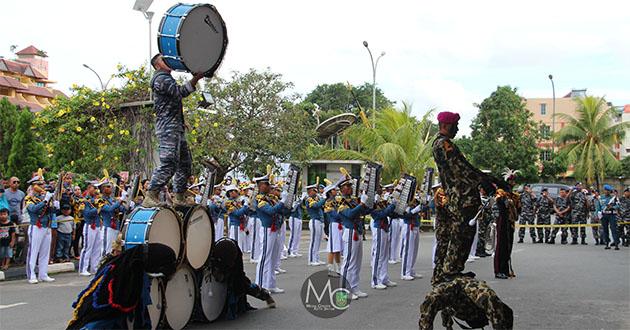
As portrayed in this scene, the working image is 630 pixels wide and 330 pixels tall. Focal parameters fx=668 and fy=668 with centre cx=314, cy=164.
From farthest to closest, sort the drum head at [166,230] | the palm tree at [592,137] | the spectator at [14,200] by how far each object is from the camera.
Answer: the palm tree at [592,137] → the spectator at [14,200] → the drum head at [166,230]

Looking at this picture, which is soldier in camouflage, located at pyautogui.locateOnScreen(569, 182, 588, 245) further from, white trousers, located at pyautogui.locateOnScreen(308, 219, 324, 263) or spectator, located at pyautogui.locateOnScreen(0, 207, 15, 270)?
spectator, located at pyautogui.locateOnScreen(0, 207, 15, 270)

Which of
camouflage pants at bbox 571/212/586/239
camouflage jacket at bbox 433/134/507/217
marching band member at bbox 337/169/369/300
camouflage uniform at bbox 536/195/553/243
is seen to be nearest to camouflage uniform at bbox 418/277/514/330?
camouflage jacket at bbox 433/134/507/217

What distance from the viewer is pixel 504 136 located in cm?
4541

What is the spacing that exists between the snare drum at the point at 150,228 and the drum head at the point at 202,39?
5.41 ft

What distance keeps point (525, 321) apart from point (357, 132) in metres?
21.3

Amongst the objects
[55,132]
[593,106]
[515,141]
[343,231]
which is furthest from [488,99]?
[343,231]

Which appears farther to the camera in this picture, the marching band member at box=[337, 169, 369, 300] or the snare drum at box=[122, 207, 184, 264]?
the marching band member at box=[337, 169, 369, 300]

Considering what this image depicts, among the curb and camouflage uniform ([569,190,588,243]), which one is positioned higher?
camouflage uniform ([569,190,588,243])

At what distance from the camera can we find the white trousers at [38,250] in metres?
12.8

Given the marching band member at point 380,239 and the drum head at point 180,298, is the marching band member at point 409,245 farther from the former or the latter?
the drum head at point 180,298

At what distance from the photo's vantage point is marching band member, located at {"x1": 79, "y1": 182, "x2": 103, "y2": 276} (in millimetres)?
14023

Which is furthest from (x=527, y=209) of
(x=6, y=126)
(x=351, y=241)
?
(x=6, y=126)

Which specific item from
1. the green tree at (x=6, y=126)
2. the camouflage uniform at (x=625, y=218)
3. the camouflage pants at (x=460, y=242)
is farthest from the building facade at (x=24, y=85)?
the camouflage pants at (x=460, y=242)

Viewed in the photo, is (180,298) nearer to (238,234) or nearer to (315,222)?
(315,222)
